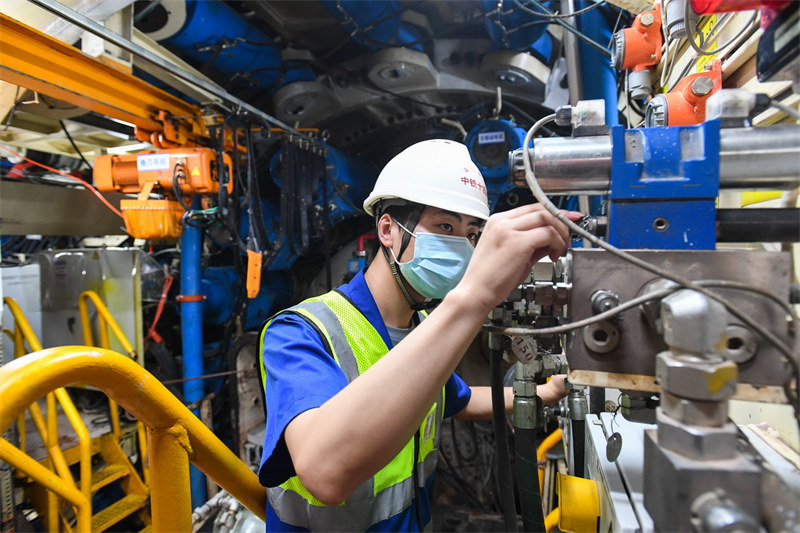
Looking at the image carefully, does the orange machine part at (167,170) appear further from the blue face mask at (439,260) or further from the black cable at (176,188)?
the blue face mask at (439,260)

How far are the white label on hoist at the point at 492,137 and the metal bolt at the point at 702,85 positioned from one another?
1.66m

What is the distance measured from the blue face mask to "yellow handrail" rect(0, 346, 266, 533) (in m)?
0.72

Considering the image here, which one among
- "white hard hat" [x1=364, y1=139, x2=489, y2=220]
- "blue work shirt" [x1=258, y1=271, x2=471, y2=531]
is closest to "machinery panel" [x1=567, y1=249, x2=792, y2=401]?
"blue work shirt" [x1=258, y1=271, x2=471, y2=531]

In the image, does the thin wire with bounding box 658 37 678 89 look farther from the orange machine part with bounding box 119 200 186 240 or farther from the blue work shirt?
the orange machine part with bounding box 119 200 186 240

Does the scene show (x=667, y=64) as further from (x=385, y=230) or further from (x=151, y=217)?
(x=151, y=217)

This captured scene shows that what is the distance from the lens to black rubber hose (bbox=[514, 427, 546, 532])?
81 centimetres

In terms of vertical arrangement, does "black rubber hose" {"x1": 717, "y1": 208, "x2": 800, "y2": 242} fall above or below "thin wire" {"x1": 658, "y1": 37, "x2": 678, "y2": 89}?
below

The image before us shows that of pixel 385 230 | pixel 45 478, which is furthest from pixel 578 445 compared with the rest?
pixel 45 478

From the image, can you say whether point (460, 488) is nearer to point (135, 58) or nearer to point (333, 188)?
point (333, 188)

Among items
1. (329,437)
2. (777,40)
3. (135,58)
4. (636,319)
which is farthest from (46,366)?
(135,58)

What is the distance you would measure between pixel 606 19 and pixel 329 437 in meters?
2.55

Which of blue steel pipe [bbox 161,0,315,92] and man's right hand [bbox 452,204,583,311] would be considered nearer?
man's right hand [bbox 452,204,583,311]

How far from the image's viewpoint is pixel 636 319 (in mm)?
540

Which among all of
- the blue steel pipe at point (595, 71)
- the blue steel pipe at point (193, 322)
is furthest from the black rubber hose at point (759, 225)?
the blue steel pipe at point (193, 322)
